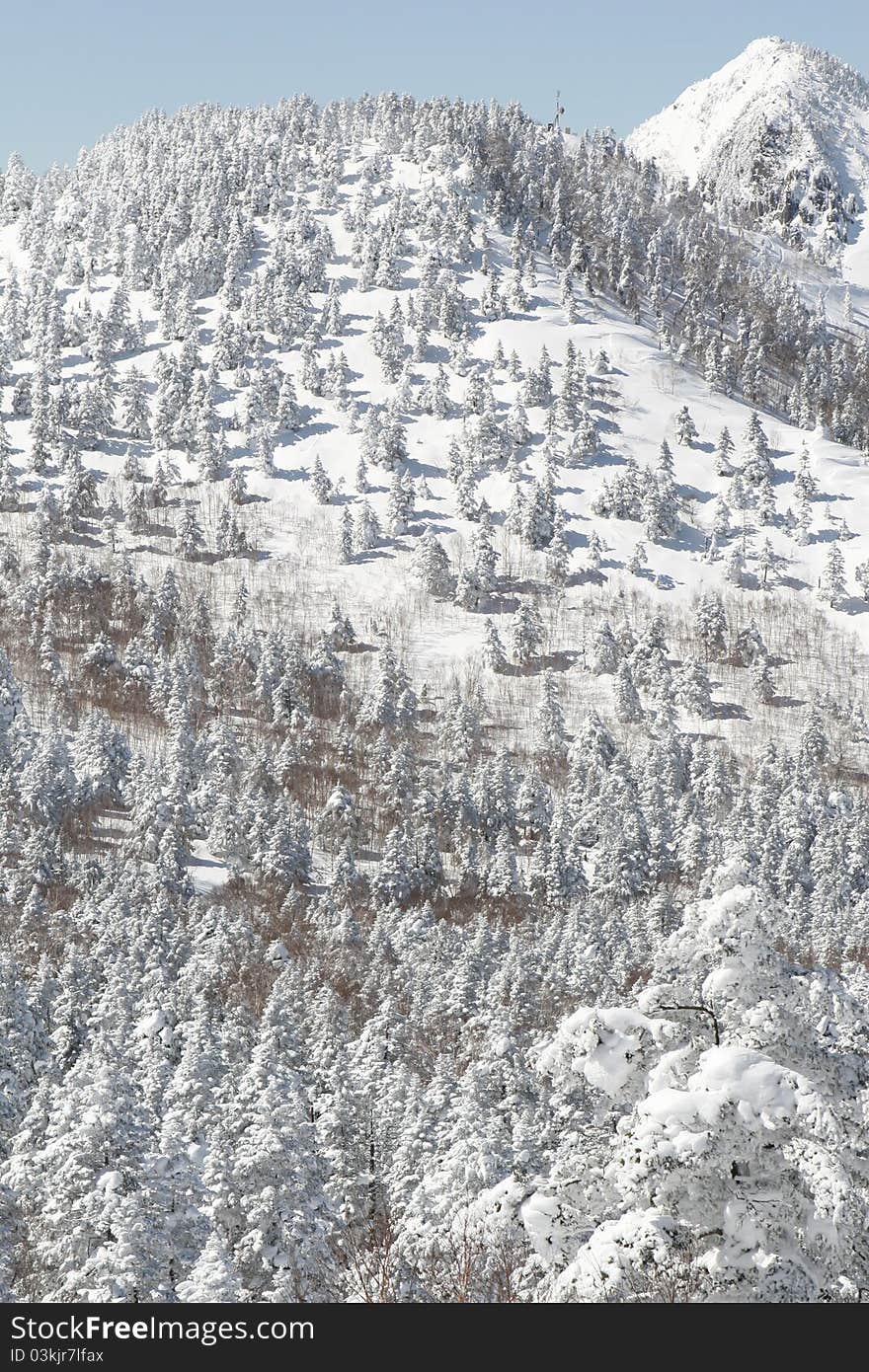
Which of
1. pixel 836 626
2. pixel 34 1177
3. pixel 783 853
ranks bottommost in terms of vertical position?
pixel 783 853

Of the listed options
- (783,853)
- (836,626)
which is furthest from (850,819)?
(836,626)

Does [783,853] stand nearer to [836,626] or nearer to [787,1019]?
[836,626]

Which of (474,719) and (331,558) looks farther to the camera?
(331,558)

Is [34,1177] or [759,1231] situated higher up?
[759,1231]

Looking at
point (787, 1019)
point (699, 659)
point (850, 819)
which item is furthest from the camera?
point (699, 659)

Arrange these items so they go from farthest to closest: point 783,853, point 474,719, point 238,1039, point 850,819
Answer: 1. point 474,719
2. point 850,819
3. point 783,853
4. point 238,1039

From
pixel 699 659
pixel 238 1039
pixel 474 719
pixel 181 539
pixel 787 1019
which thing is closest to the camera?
pixel 787 1019

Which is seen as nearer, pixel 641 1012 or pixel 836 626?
pixel 641 1012

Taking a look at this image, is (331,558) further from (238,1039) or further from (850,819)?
(238,1039)

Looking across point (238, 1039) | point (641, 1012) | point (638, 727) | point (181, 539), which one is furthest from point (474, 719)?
point (641, 1012)
